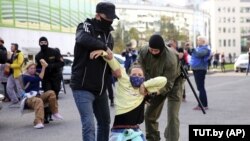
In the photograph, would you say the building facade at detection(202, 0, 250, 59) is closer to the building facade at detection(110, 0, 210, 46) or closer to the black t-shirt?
the building facade at detection(110, 0, 210, 46)

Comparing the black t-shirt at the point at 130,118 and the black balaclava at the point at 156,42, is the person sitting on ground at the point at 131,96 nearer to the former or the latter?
the black t-shirt at the point at 130,118

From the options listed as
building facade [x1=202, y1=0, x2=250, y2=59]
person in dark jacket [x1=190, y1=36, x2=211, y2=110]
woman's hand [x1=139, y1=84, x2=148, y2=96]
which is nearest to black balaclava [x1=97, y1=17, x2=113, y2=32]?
woman's hand [x1=139, y1=84, x2=148, y2=96]

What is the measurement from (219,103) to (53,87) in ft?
18.5

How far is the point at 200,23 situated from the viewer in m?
145

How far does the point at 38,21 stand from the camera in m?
39.1

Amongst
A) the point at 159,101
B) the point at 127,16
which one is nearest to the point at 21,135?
the point at 159,101

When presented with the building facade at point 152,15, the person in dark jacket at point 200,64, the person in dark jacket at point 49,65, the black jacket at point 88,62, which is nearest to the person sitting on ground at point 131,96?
the black jacket at point 88,62

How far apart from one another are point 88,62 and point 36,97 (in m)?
4.76

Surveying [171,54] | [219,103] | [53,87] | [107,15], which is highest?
[107,15]

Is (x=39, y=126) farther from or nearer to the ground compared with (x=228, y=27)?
nearer to the ground

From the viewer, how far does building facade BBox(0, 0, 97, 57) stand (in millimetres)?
34344

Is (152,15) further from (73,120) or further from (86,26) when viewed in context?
(86,26)

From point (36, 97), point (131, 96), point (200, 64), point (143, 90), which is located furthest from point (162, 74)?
point (200, 64)

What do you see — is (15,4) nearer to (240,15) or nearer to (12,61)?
(12,61)
